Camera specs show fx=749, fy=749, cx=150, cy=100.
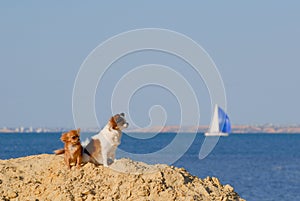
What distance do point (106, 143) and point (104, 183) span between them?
2.63 feet

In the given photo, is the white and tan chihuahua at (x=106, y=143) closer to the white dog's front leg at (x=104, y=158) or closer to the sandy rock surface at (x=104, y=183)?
the white dog's front leg at (x=104, y=158)

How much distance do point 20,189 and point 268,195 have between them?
18.0 meters

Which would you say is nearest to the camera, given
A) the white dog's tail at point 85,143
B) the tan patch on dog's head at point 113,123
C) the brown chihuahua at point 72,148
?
the tan patch on dog's head at point 113,123

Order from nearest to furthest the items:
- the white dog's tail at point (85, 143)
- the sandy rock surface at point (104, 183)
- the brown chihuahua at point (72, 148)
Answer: the sandy rock surface at point (104, 183), the brown chihuahua at point (72, 148), the white dog's tail at point (85, 143)

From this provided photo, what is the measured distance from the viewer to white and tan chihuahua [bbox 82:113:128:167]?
11.2m

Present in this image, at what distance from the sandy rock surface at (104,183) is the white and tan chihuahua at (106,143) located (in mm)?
171

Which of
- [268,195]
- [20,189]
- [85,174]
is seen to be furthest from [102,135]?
[268,195]

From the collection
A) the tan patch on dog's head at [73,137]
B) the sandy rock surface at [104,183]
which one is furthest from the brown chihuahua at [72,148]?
the sandy rock surface at [104,183]

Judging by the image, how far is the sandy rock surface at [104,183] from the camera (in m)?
10.5

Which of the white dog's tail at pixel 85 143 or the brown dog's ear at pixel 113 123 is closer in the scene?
the brown dog's ear at pixel 113 123

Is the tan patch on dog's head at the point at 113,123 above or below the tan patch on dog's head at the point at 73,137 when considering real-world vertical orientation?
above

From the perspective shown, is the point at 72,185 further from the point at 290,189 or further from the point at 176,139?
the point at 290,189

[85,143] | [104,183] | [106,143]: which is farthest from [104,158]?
[104,183]

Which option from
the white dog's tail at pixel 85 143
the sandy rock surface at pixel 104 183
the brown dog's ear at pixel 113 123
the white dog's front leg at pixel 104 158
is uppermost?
the brown dog's ear at pixel 113 123
